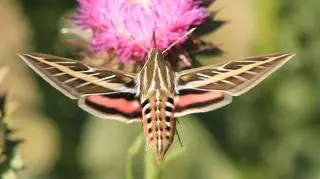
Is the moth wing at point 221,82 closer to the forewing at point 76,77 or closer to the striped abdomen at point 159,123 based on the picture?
the striped abdomen at point 159,123

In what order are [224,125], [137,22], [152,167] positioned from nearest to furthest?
[152,167], [137,22], [224,125]

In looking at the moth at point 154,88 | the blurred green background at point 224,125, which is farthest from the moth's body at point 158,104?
the blurred green background at point 224,125

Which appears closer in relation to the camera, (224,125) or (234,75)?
(234,75)

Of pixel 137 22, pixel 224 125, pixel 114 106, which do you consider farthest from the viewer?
pixel 224 125

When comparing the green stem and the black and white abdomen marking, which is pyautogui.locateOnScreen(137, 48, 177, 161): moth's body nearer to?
the black and white abdomen marking

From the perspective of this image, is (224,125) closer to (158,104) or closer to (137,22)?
(137,22)

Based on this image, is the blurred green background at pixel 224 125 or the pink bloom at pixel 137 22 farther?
the blurred green background at pixel 224 125

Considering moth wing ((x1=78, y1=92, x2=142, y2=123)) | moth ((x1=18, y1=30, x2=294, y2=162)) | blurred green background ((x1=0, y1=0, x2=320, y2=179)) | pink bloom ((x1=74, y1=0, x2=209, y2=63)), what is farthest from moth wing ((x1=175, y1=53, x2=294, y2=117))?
blurred green background ((x1=0, y1=0, x2=320, y2=179))

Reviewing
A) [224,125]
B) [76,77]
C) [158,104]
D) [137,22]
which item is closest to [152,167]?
[158,104]

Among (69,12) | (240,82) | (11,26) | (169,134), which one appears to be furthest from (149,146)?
(11,26)
